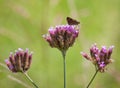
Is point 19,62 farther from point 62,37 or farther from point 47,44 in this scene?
point 47,44

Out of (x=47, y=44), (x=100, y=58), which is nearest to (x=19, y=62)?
(x=100, y=58)

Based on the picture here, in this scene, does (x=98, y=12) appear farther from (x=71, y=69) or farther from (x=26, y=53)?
(x=26, y=53)

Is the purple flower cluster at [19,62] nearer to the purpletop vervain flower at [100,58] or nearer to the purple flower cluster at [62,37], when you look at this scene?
the purple flower cluster at [62,37]

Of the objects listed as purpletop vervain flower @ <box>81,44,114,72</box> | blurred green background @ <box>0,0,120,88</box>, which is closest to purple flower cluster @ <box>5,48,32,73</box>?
purpletop vervain flower @ <box>81,44,114,72</box>

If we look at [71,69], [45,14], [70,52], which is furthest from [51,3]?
[70,52]

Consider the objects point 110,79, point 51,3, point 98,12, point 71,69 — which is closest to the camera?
point 51,3

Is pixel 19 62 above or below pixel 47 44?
below

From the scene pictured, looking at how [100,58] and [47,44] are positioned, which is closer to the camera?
[100,58]
